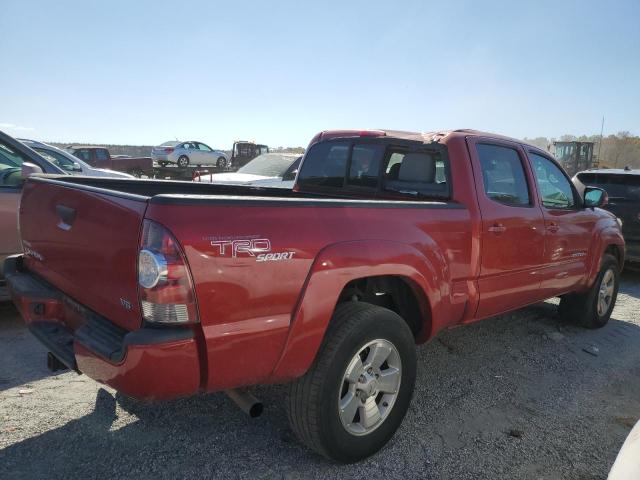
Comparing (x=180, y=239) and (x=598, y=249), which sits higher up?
(x=180, y=239)

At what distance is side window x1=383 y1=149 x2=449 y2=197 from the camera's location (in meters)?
3.54

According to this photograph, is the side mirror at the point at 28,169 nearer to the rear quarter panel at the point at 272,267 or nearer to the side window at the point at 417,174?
the rear quarter panel at the point at 272,267

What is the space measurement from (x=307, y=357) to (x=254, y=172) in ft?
30.4

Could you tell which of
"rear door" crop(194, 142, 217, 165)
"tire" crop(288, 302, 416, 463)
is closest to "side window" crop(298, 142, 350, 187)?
"tire" crop(288, 302, 416, 463)

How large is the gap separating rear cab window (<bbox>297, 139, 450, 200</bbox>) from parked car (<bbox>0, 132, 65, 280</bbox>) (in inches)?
99.5

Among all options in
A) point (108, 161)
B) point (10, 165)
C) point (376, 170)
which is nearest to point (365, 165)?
point (376, 170)

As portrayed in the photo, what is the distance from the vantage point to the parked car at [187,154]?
27.0 m

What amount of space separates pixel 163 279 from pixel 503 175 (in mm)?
2859

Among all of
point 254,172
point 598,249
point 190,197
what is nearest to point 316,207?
point 190,197

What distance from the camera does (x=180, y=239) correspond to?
1.97 meters

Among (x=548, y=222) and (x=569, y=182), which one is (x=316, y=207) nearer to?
(x=548, y=222)

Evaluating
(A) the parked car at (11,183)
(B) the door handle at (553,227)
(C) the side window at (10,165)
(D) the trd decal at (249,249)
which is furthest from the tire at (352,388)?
(C) the side window at (10,165)

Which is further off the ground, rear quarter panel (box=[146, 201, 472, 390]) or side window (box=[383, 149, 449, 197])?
side window (box=[383, 149, 449, 197])

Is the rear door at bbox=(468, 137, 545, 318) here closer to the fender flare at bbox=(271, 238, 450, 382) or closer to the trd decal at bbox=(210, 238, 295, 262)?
the fender flare at bbox=(271, 238, 450, 382)
